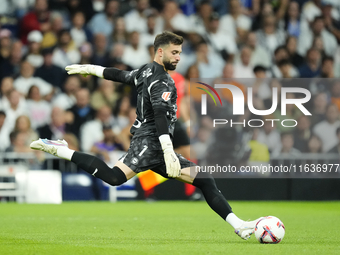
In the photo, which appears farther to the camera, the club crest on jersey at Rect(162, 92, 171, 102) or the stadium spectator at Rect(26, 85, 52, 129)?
the stadium spectator at Rect(26, 85, 52, 129)

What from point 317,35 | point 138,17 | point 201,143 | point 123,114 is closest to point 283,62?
point 317,35

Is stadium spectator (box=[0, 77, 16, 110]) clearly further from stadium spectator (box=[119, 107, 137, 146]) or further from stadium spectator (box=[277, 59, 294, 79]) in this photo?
stadium spectator (box=[277, 59, 294, 79])

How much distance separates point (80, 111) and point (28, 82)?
1478 millimetres

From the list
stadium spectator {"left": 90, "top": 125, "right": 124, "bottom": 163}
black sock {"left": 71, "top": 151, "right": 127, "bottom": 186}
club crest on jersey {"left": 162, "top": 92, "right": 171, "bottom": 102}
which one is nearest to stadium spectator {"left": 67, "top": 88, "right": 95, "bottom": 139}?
stadium spectator {"left": 90, "top": 125, "right": 124, "bottom": 163}

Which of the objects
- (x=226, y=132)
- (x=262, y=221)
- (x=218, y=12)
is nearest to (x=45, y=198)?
(x=226, y=132)

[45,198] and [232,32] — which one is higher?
[232,32]

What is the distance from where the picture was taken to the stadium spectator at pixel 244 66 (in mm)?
14328

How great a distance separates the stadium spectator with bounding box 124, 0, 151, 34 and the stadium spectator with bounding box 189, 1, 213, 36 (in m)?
1.22

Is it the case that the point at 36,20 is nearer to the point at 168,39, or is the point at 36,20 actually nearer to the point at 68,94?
the point at 68,94

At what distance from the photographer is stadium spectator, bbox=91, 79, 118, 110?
13.6 m

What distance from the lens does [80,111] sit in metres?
13.3

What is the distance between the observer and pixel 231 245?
18.6ft

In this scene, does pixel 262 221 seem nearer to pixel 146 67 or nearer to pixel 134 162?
pixel 134 162

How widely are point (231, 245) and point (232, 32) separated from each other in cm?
1019
